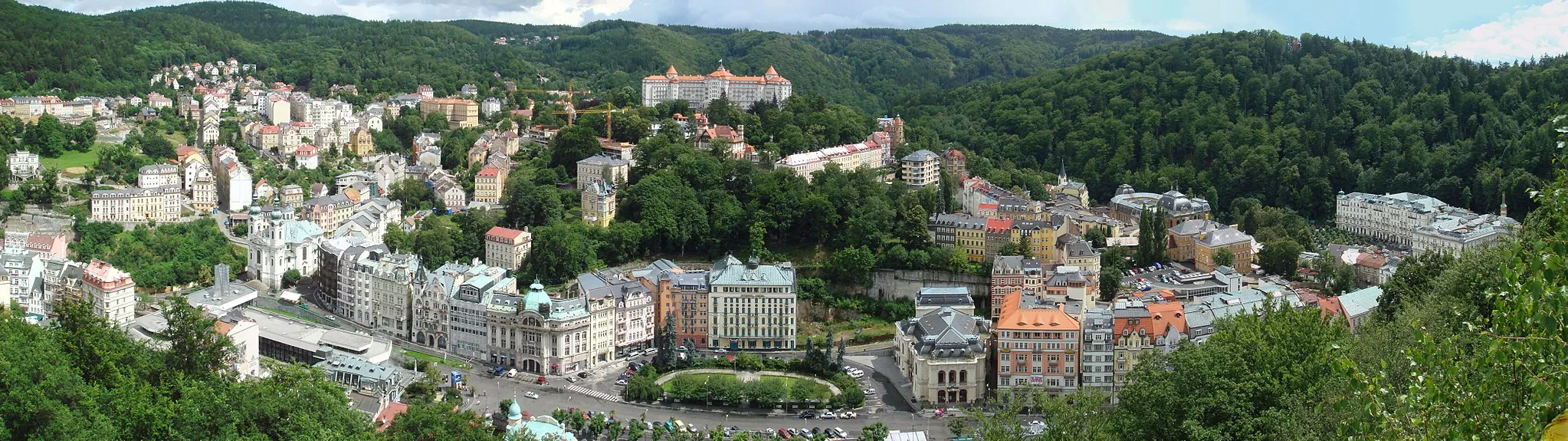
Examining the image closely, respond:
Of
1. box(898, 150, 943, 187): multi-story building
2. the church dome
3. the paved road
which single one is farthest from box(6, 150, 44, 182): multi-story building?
box(898, 150, 943, 187): multi-story building

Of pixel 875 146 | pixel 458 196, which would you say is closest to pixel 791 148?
pixel 875 146

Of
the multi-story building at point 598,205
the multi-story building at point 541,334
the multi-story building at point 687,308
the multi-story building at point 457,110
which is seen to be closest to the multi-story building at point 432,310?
the multi-story building at point 541,334

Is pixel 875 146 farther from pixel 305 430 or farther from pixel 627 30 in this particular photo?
pixel 627 30

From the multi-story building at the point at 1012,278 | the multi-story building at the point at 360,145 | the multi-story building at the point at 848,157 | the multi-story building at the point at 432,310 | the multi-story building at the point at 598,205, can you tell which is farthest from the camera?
the multi-story building at the point at 360,145

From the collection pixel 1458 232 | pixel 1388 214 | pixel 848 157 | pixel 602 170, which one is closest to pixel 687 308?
pixel 602 170

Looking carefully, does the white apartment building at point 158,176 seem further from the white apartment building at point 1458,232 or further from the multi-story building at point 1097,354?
the white apartment building at point 1458,232

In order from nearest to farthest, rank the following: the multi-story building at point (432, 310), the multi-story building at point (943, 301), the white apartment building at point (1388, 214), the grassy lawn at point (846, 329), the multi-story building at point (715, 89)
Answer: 1. the multi-story building at point (943, 301)
2. the multi-story building at point (432, 310)
3. the grassy lawn at point (846, 329)
4. the white apartment building at point (1388, 214)
5. the multi-story building at point (715, 89)

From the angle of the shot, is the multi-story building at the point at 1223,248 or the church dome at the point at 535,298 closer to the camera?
the church dome at the point at 535,298
